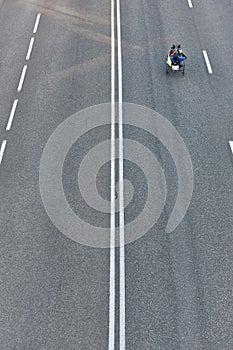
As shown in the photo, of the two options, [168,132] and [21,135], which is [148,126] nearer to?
[168,132]

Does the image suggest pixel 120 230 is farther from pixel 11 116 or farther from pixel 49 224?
pixel 11 116

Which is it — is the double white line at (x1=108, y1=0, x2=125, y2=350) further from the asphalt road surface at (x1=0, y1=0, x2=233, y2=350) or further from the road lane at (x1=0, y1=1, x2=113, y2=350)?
the road lane at (x1=0, y1=1, x2=113, y2=350)

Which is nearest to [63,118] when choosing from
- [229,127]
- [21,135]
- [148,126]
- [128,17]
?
[21,135]

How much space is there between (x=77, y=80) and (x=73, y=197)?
24.7 ft

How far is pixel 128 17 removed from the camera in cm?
2630

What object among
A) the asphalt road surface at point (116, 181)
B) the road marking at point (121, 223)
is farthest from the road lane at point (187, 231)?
the road marking at point (121, 223)

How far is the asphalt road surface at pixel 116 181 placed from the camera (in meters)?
13.1

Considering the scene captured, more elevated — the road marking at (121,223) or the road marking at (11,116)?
the road marking at (11,116)

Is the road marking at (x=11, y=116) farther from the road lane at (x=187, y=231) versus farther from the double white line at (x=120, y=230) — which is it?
the road lane at (x=187, y=231)

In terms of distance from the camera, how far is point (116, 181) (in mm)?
17078

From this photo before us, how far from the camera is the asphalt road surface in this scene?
43.0 ft

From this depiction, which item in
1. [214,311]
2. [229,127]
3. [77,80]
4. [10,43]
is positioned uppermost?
[10,43]

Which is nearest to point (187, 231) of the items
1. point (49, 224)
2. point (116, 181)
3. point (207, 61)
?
Result: point (116, 181)

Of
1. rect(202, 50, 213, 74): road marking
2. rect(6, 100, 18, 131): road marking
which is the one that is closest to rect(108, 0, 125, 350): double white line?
rect(202, 50, 213, 74): road marking
